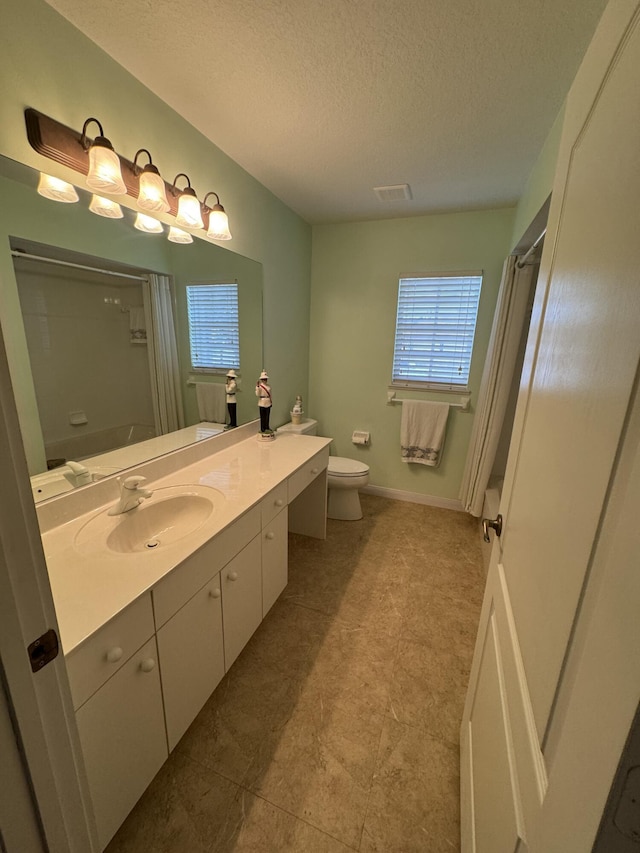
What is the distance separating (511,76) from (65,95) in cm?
157

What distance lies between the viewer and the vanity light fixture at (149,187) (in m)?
1.30

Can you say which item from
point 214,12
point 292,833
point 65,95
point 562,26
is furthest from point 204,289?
point 292,833

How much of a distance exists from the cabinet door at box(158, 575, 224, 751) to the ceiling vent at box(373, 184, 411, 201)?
2.39 metres

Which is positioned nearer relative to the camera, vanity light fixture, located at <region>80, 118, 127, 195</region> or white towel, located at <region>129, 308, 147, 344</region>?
vanity light fixture, located at <region>80, 118, 127, 195</region>

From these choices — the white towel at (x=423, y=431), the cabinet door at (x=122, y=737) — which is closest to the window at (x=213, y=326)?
the cabinet door at (x=122, y=737)

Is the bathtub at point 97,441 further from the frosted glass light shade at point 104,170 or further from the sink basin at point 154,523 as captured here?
the frosted glass light shade at point 104,170

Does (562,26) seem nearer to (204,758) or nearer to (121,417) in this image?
(121,417)

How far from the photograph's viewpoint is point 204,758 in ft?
3.91

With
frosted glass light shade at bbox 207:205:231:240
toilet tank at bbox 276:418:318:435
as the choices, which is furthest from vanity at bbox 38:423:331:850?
frosted glass light shade at bbox 207:205:231:240

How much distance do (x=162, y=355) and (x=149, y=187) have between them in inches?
26.5

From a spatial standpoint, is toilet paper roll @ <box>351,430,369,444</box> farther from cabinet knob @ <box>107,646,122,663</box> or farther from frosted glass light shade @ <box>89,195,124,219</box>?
cabinet knob @ <box>107,646,122,663</box>

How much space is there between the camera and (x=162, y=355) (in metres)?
1.61

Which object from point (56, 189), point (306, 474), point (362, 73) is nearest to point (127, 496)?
point (306, 474)

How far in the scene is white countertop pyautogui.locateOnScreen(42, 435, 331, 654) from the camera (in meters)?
0.80
